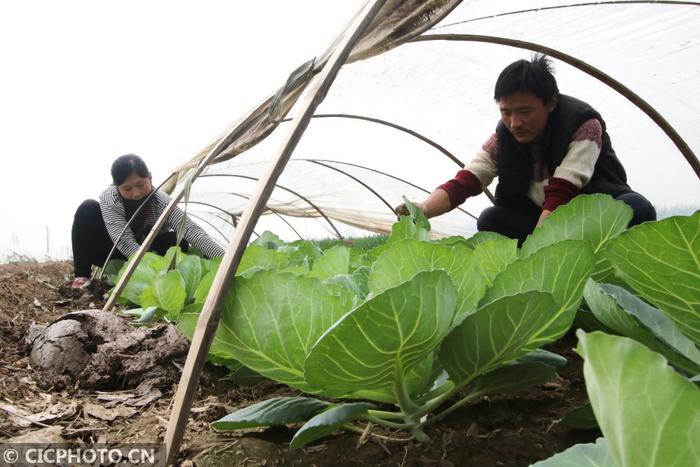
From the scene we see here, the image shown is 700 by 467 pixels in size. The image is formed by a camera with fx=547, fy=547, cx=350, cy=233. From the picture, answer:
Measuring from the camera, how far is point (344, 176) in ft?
22.6

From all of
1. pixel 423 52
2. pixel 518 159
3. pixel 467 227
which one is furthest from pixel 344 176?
pixel 518 159

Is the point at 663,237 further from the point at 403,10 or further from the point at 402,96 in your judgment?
the point at 402,96

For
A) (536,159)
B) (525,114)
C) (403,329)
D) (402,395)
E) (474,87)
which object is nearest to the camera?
(403,329)

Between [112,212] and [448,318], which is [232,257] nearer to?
[448,318]

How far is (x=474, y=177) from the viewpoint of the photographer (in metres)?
2.67

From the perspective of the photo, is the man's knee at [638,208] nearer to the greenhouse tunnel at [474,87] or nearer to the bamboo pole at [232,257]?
the greenhouse tunnel at [474,87]

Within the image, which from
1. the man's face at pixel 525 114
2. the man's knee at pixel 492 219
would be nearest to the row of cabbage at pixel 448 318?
the man's face at pixel 525 114

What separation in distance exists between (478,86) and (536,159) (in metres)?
1.36

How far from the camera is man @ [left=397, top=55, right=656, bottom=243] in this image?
227 cm

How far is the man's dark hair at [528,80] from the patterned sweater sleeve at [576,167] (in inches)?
8.6

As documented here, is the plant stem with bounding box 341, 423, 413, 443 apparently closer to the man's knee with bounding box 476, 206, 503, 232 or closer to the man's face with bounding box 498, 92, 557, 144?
the man's face with bounding box 498, 92, 557, 144

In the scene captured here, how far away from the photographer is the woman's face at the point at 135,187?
142 inches

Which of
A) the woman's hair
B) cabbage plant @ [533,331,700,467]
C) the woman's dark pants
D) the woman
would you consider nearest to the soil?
cabbage plant @ [533,331,700,467]

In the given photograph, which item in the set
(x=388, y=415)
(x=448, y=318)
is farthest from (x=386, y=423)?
(x=448, y=318)
